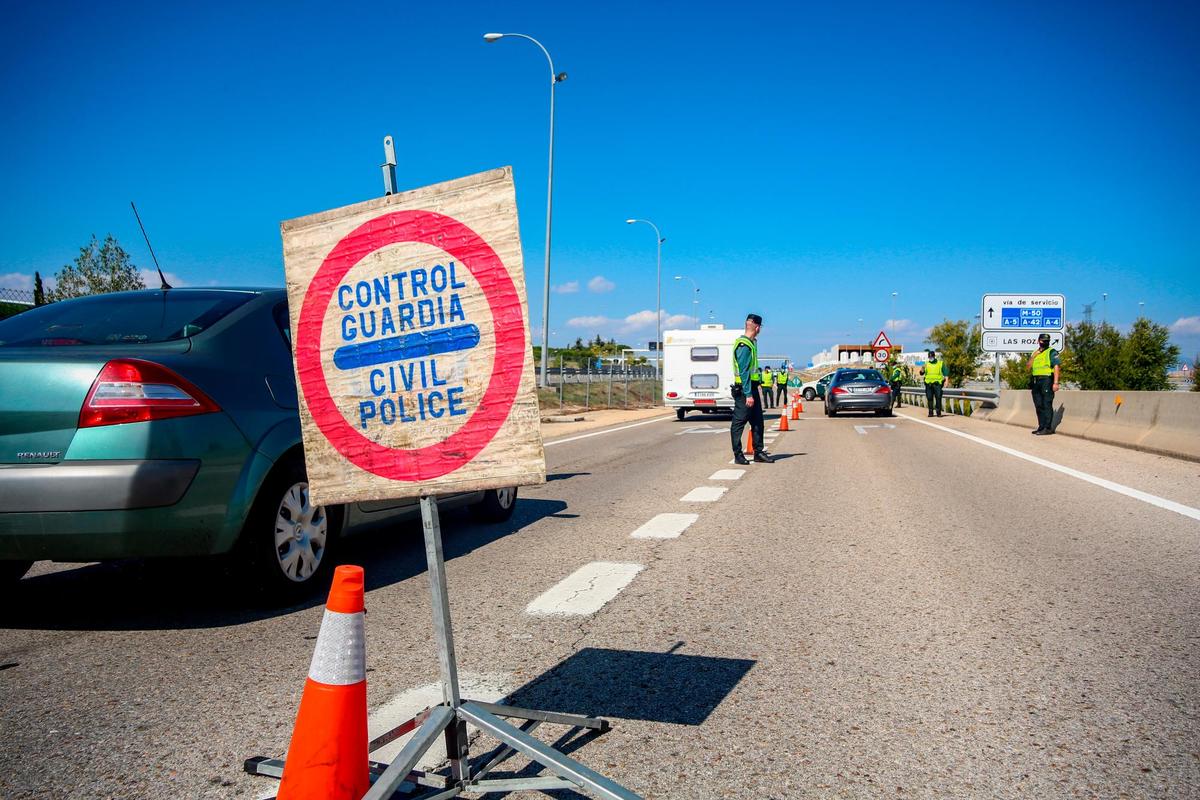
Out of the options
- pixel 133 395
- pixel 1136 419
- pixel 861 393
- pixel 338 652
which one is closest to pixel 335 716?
pixel 338 652

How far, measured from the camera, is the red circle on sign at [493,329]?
2.64 meters

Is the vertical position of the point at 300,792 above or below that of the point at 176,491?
below

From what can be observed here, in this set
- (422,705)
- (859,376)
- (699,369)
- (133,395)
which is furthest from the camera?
(859,376)

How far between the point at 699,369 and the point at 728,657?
2352cm

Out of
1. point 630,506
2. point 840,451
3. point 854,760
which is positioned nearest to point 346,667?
point 854,760

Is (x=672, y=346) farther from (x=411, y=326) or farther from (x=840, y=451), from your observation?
(x=411, y=326)

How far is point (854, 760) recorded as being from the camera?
2.85m

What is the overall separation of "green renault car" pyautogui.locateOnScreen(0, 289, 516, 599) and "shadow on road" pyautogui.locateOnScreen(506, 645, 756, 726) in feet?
5.65

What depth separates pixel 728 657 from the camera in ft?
12.8

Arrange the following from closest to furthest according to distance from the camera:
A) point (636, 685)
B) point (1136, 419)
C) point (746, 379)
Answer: point (636, 685), point (746, 379), point (1136, 419)

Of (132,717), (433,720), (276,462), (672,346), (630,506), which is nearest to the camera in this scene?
(433,720)

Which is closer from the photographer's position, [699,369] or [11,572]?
[11,572]

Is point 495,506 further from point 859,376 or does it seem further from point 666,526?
point 859,376

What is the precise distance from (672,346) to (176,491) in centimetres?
2415
